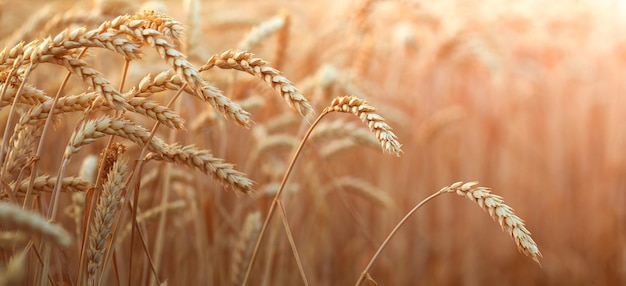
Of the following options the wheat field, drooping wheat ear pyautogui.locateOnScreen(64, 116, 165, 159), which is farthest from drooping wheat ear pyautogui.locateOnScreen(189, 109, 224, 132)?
drooping wheat ear pyautogui.locateOnScreen(64, 116, 165, 159)

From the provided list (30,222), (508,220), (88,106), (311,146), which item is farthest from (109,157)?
(311,146)

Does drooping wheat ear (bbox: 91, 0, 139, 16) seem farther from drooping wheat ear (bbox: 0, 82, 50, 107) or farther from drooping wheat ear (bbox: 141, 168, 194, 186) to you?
drooping wheat ear (bbox: 0, 82, 50, 107)

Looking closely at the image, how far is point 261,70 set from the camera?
1.04m

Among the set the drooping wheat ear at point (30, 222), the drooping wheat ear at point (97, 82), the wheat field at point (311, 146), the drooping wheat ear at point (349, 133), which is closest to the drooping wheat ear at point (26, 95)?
the wheat field at point (311, 146)

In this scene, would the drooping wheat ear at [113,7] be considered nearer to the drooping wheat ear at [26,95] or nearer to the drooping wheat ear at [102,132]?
the drooping wheat ear at [26,95]

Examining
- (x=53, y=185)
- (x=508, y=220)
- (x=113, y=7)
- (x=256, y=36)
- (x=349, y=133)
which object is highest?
(x=113, y=7)

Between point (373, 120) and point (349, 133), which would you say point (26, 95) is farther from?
point (349, 133)

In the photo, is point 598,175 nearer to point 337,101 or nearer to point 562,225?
point 562,225

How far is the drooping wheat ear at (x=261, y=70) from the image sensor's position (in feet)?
3.36

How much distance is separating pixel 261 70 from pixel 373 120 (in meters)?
0.20

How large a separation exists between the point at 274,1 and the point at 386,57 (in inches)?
37.3

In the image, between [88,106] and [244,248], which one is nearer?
[88,106]

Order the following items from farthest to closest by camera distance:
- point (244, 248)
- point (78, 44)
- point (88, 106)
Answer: point (244, 248), point (88, 106), point (78, 44)

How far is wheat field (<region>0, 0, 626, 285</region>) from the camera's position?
1045 millimetres
